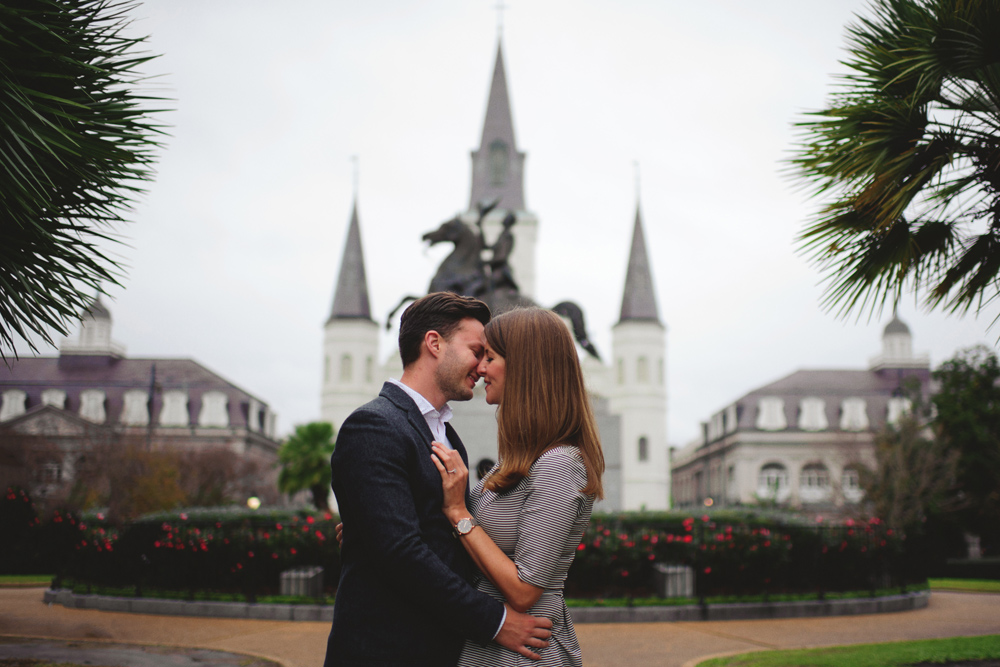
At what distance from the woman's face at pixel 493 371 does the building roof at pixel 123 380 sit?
74.7 ft

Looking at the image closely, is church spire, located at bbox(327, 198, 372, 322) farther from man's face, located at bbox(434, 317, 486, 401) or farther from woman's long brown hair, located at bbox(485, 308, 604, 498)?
woman's long brown hair, located at bbox(485, 308, 604, 498)

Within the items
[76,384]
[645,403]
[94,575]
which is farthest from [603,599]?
[645,403]

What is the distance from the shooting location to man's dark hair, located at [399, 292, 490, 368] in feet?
9.82

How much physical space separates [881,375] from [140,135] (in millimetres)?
70831

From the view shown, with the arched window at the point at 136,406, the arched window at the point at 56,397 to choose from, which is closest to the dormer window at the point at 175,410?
the arched window at the point at 136,406

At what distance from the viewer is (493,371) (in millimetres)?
2896

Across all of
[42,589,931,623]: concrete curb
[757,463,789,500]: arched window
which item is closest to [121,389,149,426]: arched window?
[42,589,931,623]: concrete curb

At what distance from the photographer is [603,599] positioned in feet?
39.7

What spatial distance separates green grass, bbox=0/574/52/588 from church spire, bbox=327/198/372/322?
1581 inches

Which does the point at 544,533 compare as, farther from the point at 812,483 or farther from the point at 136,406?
the point at 812,483

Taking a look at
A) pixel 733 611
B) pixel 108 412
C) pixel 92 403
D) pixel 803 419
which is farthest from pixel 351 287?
pixel 733 611

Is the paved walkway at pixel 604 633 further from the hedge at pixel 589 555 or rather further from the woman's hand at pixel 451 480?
the woman's hand at pixel 451 480

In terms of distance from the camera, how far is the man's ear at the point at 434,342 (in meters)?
3.00

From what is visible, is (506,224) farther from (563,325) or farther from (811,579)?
(563,325)
